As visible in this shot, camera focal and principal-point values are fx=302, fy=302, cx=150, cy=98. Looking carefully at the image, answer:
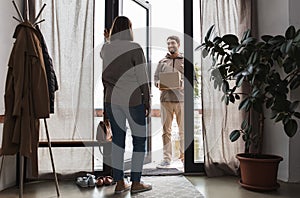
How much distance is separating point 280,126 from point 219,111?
646 millimetres

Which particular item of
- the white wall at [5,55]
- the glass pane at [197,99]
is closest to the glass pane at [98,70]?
the white wall at [5,55]

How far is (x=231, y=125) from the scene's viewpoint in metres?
3.36

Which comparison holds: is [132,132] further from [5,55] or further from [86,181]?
[5,55]

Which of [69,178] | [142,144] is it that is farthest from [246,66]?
[69,178]

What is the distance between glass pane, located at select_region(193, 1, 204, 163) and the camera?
3480 millimetres

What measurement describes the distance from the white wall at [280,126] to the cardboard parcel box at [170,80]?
1.14 meters

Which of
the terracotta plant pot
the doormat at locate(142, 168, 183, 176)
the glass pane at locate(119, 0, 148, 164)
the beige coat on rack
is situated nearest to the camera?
the beige coat on rack

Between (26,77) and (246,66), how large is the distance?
1888mm

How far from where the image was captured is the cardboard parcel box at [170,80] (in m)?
3.95

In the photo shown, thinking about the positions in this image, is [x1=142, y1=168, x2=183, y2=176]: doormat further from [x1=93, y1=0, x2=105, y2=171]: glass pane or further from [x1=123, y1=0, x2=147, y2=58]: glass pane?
[x1=123, y1=0, x2=147, y2=58]: glass pane

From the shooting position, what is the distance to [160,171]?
3564 mm

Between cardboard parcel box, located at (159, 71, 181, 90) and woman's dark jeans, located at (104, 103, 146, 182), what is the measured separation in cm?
139

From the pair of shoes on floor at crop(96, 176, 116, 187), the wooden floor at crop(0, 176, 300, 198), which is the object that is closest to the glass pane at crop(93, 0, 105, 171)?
the pair of shoes on floor at crop(96, 176, 116, 187)

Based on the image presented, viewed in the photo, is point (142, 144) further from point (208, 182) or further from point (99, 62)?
point (99, 62)
